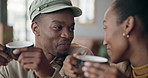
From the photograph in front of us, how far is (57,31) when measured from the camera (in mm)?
1257

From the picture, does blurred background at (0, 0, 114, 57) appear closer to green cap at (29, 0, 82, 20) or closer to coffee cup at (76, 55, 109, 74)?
green cap at (29, 0, 82, 20)

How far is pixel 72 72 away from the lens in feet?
2.85

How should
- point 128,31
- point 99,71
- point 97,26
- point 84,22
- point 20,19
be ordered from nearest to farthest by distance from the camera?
point 99,71 → point 128,31 → point 97,26 → point 84,22 → point 20,19

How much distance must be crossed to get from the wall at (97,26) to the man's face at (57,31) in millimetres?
4169

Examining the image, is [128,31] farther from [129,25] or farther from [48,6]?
[48,6]

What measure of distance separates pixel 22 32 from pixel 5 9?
1.65 meters

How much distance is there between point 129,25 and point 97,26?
4.80 metres

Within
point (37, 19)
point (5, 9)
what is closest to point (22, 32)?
point (5, 9)

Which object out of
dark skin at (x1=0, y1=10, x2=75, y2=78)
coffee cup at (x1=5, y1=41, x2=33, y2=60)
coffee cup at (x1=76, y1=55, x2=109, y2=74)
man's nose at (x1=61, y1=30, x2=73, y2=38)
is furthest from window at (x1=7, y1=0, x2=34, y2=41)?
coffee cup at (x1=76, y1=55, x2=109, y2=74)

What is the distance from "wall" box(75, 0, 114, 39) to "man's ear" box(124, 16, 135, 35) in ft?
14.6

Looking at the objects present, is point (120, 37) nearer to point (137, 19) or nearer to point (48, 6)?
point (137, 19)

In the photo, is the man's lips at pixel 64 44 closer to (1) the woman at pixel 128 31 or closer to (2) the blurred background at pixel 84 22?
(1) the woman at pixel 128 31

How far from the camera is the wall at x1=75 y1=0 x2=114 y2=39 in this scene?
553 cm

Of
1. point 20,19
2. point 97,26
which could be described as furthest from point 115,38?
point 20,19
